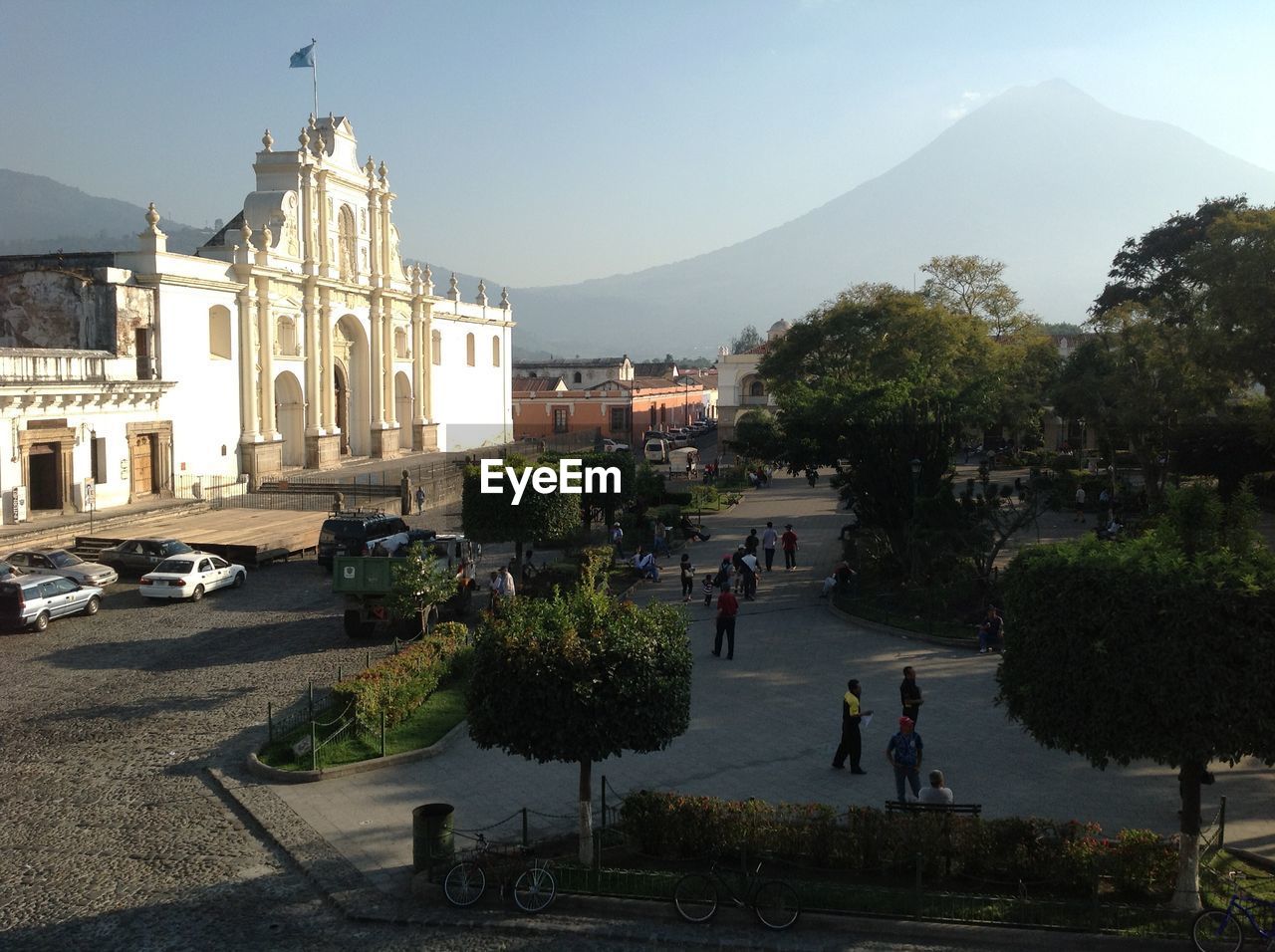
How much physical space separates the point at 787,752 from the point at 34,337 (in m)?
27.9

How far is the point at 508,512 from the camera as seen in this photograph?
2067cm

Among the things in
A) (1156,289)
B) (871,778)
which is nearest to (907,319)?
(1156,289)

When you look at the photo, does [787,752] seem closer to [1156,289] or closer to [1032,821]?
[1032,821]

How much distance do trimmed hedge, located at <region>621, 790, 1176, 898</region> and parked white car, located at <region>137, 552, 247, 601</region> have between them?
14.5 meters

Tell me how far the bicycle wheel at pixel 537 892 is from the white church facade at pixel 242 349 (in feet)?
73.2

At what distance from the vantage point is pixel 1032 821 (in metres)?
8.60

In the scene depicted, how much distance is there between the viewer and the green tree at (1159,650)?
25.0 feet

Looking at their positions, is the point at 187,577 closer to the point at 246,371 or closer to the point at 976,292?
the point at 246,371

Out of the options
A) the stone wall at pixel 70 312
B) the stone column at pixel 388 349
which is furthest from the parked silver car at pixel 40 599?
the stone column at pixel 388 349

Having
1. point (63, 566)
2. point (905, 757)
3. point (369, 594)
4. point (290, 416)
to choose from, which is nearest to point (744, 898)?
point (905, 757)

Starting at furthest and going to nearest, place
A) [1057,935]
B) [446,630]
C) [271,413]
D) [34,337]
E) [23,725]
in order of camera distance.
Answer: [271,413]
[34,337]
[446,630]
[23,725]
[1057,935]

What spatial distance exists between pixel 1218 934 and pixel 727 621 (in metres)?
9.11

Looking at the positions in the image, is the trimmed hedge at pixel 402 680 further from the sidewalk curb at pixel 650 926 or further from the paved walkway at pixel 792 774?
the sidewalk curb at pixel 650 926

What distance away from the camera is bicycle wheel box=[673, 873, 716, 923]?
324 inches
